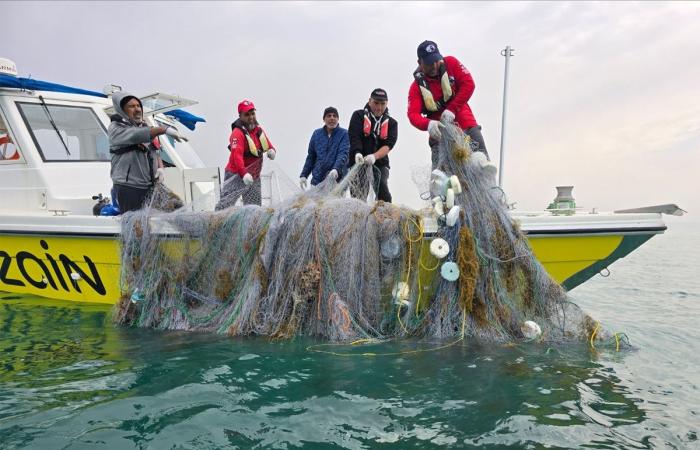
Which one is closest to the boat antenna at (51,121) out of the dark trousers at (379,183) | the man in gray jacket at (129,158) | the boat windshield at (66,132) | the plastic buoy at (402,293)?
the boat windshield at (66,132)

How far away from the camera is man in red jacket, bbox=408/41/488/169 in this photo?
491 cm

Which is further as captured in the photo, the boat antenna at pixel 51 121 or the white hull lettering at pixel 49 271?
the boat antenna at pixel 51 121

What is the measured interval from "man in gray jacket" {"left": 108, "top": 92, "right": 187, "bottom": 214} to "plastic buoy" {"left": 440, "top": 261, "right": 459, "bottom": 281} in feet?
10.8

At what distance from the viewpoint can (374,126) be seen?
5.63 metres

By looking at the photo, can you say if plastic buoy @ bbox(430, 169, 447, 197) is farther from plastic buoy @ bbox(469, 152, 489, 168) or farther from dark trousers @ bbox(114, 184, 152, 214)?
dark trousers @ bbox(114, 184, 152, 214)

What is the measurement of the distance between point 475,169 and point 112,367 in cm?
350

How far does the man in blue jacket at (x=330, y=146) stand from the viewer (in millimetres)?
5859

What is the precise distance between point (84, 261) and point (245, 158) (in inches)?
89.1

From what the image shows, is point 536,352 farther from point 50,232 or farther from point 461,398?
point 50,232

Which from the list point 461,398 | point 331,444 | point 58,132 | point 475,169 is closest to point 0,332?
point 58,132

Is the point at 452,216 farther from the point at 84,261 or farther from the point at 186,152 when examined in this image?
the point at 186,152

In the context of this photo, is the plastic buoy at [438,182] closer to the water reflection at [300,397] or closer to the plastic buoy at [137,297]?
the water reflection at [300,397]

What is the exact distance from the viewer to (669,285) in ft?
32.2

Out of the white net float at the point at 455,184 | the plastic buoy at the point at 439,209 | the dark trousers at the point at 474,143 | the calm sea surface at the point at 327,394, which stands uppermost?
the dark trousers at the point at 474,143
